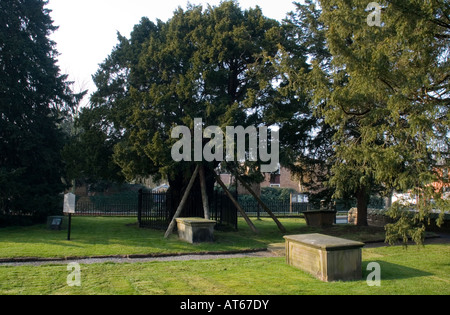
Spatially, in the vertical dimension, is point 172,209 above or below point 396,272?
above

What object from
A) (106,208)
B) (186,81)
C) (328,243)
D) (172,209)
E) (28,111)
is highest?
(186,81)

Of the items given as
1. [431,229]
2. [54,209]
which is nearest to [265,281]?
[431,229]

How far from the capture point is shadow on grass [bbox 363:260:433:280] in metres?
8.17

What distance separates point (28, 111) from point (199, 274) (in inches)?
643

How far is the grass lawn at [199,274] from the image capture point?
272 inches

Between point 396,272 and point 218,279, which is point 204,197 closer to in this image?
point 218,279

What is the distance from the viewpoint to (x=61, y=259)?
33.6 ft

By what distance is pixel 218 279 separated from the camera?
26.0 feet

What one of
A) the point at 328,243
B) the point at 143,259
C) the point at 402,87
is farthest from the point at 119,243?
the point at 402,87

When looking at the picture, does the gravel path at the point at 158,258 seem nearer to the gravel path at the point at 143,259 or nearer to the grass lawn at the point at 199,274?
the gravel path at the point at 143,259

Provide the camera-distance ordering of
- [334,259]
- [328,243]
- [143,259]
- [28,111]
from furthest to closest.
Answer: [28,111]
[143,259]
[328,243]
[334,259]

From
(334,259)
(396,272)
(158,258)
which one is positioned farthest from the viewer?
(158,258)

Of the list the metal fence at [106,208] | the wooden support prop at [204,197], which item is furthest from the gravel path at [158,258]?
the metal fence at [106,208]

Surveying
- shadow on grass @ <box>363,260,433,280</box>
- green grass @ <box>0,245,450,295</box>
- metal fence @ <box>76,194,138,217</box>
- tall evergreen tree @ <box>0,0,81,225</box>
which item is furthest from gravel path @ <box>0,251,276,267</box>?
metal fence @ <box>76,194,138,217</box>
